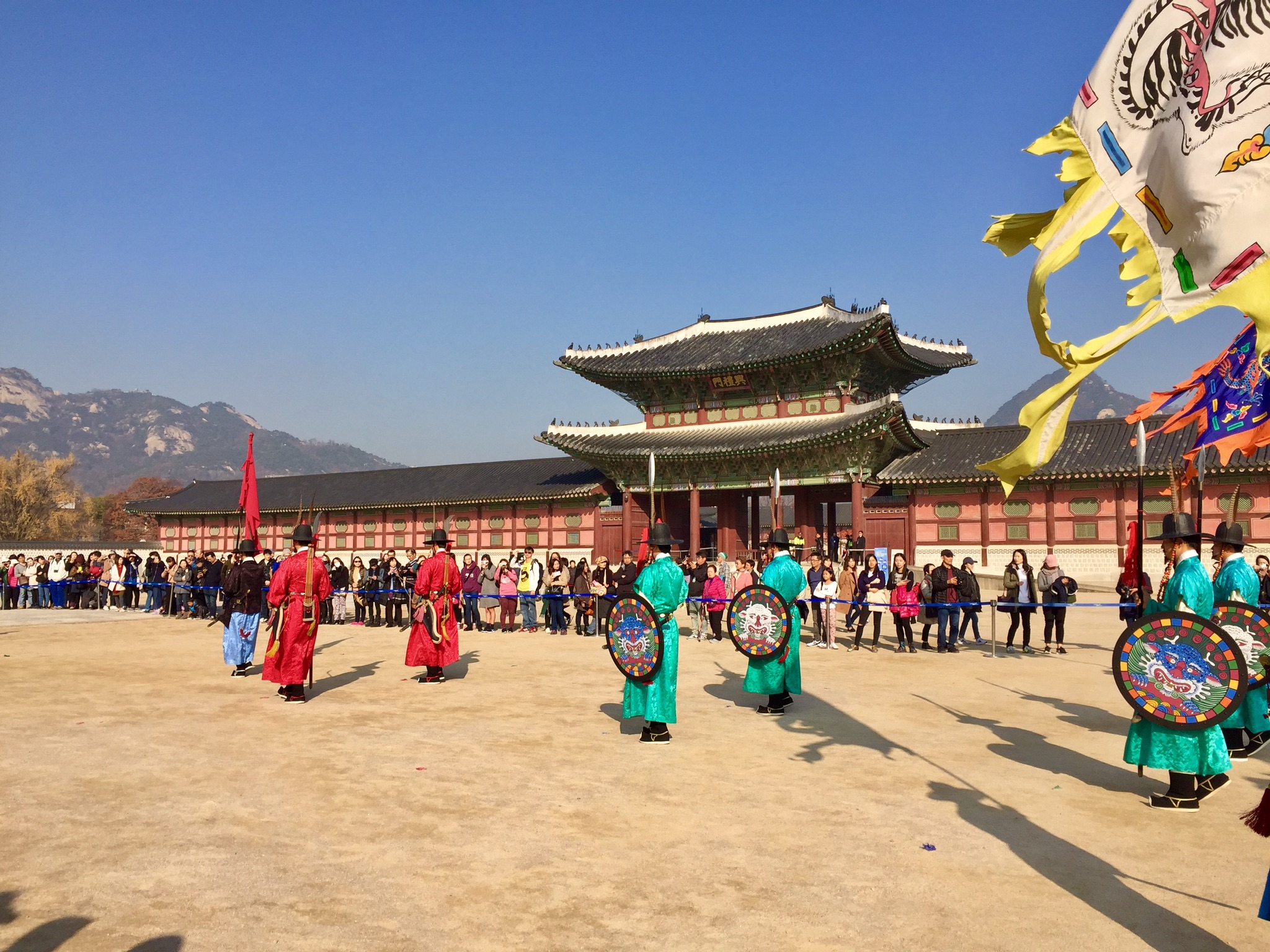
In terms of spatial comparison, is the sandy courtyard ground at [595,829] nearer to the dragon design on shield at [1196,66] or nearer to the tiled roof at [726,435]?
the dragon design on shield at [1196,66]

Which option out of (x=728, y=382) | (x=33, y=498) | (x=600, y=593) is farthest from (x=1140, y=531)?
(x=33, y=498)

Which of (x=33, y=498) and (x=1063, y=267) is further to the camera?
(x=33, y=498)

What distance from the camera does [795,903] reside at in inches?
156

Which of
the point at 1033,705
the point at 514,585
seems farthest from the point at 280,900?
the point at 514,585

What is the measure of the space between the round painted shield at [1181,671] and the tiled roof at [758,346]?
72.5 feet

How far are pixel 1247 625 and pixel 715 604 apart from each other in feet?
31.3

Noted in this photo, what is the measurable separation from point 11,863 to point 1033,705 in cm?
907

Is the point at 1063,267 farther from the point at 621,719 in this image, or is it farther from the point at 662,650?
the point at 621,719

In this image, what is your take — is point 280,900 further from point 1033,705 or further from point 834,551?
point 834,551

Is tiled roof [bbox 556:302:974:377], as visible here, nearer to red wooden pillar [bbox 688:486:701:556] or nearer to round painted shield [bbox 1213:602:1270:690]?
red wooden pillar [bbox 688:486:701:556]

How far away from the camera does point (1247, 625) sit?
628 centimetres

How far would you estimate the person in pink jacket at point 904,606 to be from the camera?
45.3 ft

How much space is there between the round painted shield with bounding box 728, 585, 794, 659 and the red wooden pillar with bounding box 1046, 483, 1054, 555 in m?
19.7

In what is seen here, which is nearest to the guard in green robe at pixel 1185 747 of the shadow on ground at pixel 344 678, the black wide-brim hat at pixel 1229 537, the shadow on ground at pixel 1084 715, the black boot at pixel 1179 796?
Result: the black boot at pixel 1179 796
